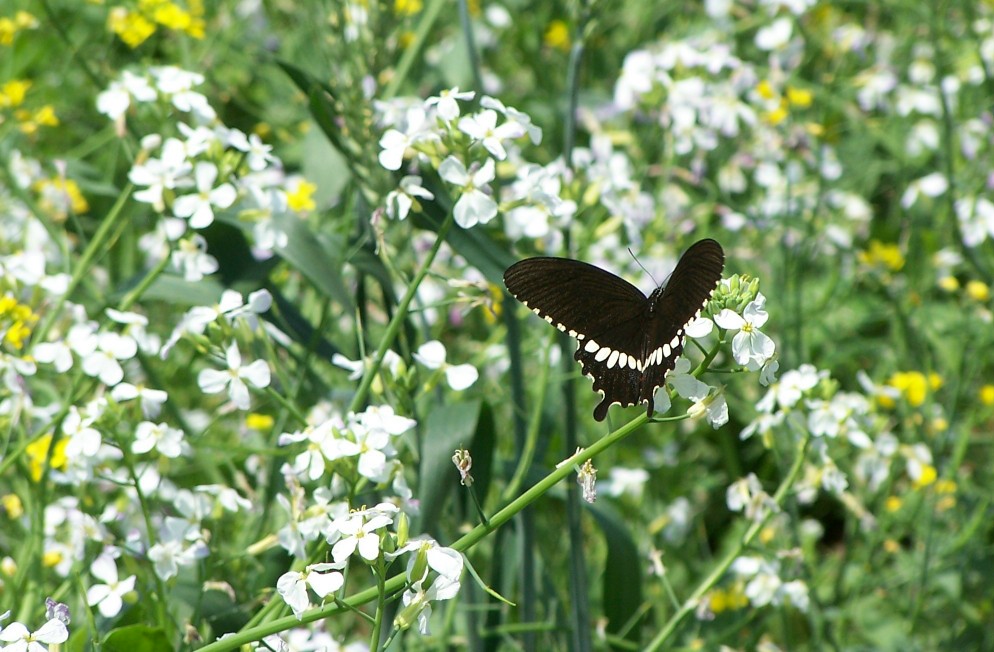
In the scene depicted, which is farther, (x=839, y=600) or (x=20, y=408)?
(x=839, y=600)

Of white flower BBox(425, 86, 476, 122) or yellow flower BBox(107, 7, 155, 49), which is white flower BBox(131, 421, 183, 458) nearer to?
white flower BBox(425, 86, 476, 122)

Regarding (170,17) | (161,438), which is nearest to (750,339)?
(161,438)

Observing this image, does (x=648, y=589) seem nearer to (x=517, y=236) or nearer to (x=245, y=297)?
(x=517, y=236)

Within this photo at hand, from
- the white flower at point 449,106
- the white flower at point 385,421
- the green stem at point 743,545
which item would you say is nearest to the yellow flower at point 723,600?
the green stem at point 743,545

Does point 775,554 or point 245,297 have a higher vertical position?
point 245,297

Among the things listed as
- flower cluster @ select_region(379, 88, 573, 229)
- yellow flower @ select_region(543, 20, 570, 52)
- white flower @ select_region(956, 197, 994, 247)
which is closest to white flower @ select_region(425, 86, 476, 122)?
flower cluster @ select_region(379, 88, 573, 229)

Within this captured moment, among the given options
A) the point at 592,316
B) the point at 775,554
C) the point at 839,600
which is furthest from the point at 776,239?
the point at 592,316

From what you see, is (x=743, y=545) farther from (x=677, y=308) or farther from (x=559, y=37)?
(x=559, y=37)
